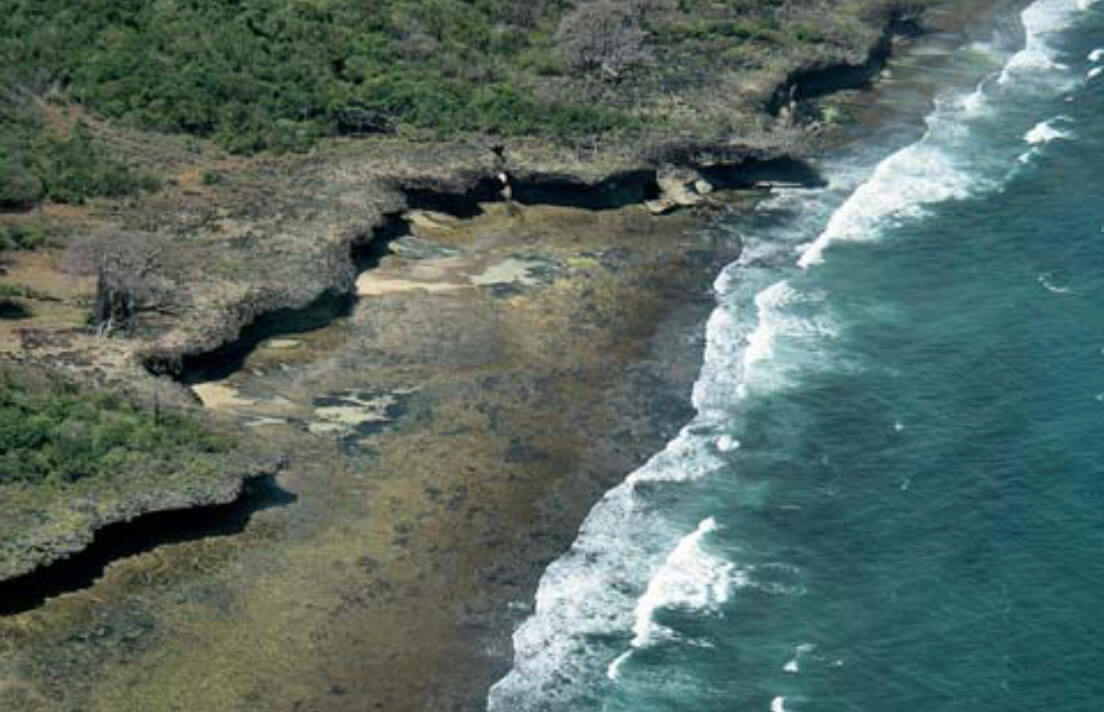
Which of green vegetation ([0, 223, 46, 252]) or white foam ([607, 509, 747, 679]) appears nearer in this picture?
white foam ([607, 509, 747, 679])

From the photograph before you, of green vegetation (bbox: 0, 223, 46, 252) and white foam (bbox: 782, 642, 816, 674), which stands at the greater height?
green vegetation (bbox: 0, 223, 46, 252)

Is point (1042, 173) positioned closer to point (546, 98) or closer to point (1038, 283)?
point (1038, 283)

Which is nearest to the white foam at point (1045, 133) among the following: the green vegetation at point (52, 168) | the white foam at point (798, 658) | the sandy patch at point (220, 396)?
the green vegetation at point (52, 168)

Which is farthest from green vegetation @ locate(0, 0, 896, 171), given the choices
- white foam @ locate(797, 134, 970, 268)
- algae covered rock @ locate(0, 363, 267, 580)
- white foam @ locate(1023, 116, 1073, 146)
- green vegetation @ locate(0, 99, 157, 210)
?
algae covered rock @ locate(0, 363, 267, 580)

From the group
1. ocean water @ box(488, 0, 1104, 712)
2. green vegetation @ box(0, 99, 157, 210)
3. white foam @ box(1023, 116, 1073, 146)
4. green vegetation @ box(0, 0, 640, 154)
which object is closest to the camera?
ocean water @ box(488, 0, 1104, 712)

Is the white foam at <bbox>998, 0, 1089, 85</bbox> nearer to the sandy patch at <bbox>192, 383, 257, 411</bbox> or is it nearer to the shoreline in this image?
the shoreline

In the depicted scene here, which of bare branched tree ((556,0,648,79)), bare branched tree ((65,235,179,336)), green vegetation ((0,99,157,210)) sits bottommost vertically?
bare branched tree ((65,235,179,336))

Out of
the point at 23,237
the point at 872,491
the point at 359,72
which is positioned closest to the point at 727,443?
the point at 872,491

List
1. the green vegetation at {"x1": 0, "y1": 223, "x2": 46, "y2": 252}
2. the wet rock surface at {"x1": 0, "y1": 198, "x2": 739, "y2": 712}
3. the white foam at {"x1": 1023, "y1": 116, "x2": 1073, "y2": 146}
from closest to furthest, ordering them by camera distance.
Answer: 1. the wet rock surface at {"x1": 0, "y1": 198, "x2": 739, "y2": 712}
2. the green vegetation at {"x1": 0, "y1": 223, "x2": 46, "y2": 252}
3. the white foam at {"x1": 1023, "y1": 116, "x2": 1073, "y2": 146}
